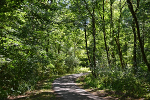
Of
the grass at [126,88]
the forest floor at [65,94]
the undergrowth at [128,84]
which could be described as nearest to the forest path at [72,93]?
the forest floor at [65,94]

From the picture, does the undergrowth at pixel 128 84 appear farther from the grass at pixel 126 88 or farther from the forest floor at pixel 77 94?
the forest floor at pixel 77 94

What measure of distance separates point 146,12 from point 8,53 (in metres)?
8.18

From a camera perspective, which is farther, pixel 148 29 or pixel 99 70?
pixel 99 70

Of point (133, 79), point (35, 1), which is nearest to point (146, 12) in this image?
point (133, 79)

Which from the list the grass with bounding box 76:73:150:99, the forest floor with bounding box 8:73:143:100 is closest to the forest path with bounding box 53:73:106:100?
the forest floor with bounding box 8:73:143:100

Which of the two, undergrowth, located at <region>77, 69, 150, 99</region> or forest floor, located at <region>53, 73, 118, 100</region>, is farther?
undergrowth, located at <region>77, 69, 150, 99</region>

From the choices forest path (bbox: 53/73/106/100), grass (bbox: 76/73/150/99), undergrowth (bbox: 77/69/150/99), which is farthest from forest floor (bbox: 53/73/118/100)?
undergrowth (bbox: 77/69/150/99)

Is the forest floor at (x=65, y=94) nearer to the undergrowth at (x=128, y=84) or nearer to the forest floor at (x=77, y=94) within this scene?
the forest floor at (x=77, y=94)

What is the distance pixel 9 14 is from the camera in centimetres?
655

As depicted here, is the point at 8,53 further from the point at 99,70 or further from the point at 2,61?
the point at 99,70

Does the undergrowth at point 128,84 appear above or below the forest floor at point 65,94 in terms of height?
above

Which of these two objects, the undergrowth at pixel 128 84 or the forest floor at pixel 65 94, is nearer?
the forest floor at pixel 65 94

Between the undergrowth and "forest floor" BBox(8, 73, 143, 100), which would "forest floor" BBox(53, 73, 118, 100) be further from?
the undergrowth

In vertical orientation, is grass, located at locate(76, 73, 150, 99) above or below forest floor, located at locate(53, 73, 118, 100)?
above
